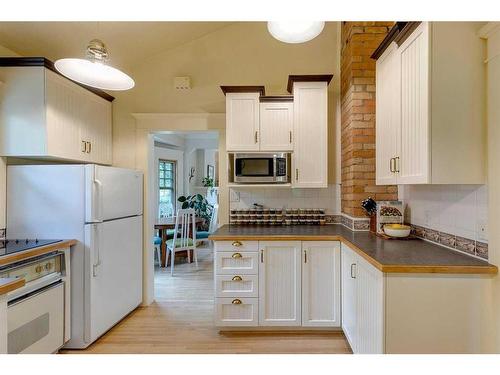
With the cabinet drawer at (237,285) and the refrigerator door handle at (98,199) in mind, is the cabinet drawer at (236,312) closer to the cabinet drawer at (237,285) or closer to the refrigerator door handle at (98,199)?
the cabinet drawer at (237,285)

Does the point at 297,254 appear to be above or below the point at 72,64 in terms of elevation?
below

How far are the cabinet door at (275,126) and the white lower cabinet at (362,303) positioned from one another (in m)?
1.20

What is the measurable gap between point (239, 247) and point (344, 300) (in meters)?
1.00

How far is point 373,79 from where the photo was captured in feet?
8.51

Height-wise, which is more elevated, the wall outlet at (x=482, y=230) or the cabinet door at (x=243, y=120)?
the cabinet door at (x=243, y=120)

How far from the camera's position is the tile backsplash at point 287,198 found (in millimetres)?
3158

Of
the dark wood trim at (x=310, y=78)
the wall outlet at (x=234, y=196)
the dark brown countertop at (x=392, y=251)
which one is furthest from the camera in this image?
the wall outlet at (x=234, y=196)

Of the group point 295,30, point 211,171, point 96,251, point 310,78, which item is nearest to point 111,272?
point 96,251

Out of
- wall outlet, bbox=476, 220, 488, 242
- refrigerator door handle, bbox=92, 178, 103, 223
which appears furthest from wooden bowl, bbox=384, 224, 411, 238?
refrigerator door handle, bbox=92, 178, 103, 223

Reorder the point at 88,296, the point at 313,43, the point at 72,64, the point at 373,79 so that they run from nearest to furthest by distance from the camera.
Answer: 1. the point at 72,64
2. the point at 88,296
3. the point at 373,79
4. the point at 313,43

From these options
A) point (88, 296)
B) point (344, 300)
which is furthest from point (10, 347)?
point (344, 300)

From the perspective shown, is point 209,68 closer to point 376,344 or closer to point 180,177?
point 376,344

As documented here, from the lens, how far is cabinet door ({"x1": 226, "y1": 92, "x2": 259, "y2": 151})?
283 cm

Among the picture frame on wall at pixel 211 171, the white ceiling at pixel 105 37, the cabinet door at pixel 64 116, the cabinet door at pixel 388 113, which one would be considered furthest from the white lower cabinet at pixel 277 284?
the picture frame on wall at pixel 211 171
